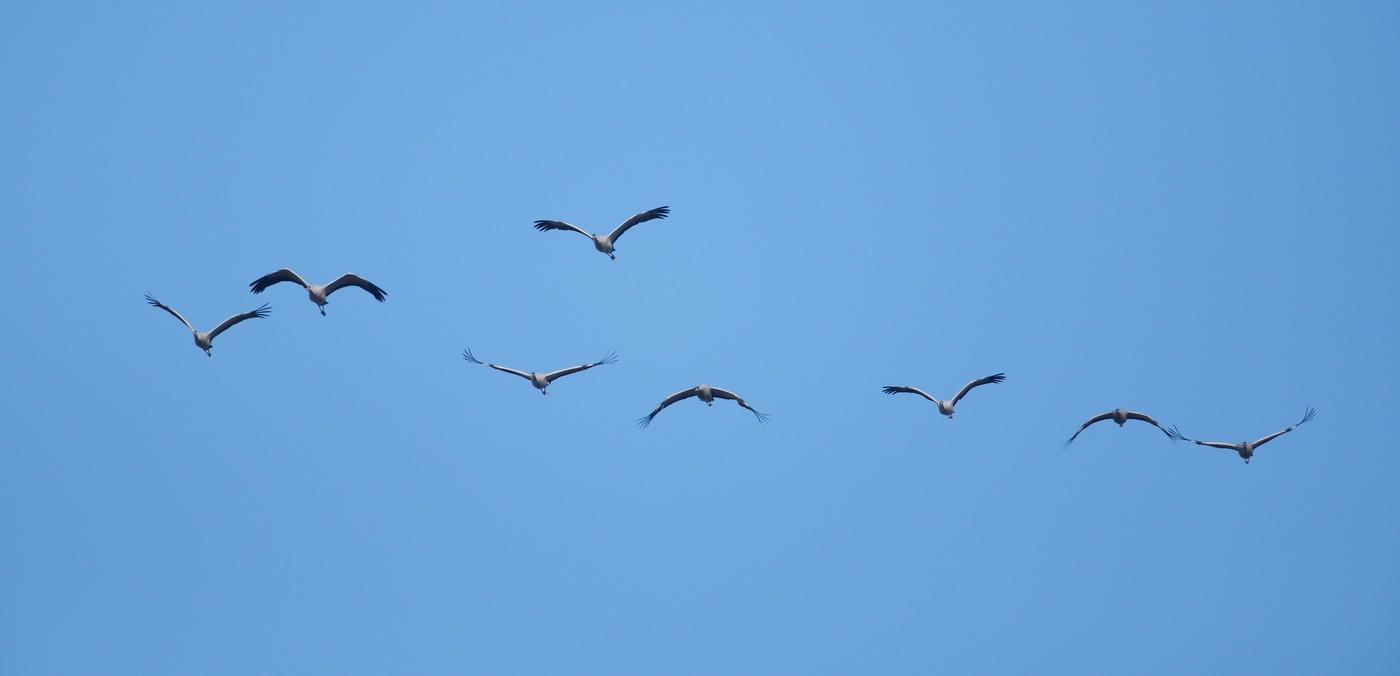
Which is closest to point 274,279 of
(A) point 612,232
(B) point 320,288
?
(B) point 320,288

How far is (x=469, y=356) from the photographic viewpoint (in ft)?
140

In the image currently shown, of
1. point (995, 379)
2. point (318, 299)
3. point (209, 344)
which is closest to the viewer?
point (318, 299)

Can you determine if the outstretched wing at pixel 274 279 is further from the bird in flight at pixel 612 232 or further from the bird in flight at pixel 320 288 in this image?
the bird in flight at pixel 612 232

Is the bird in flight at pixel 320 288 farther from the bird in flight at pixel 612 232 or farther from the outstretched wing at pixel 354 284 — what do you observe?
the bird in flight at pixel 612 232

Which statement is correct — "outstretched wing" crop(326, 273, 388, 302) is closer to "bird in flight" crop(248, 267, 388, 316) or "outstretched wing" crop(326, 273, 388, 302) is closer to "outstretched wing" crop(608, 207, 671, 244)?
"bird in flight" crop(248, 267, 388, 316)

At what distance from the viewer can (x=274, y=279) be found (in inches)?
1608

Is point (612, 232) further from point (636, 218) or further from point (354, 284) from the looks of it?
point (354, 284)

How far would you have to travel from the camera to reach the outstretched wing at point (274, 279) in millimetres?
40281

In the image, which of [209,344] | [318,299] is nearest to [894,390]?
[318,299]

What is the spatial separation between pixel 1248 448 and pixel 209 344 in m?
36.2

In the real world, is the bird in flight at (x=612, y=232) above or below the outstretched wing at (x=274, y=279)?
above

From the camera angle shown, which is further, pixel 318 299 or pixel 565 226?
pixel 565 226

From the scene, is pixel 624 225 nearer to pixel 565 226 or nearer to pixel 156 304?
pixel 565 226

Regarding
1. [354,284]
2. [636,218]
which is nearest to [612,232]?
[636,218]
